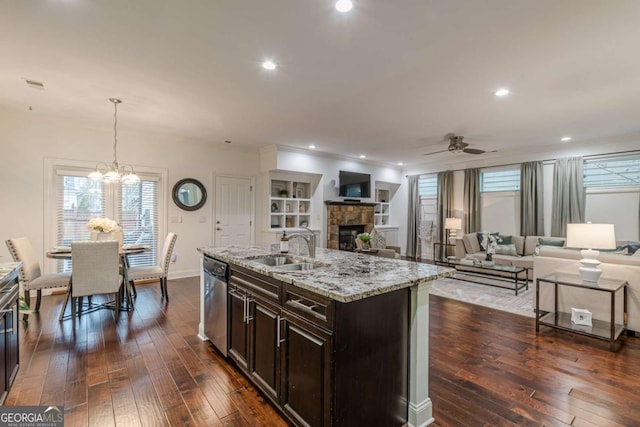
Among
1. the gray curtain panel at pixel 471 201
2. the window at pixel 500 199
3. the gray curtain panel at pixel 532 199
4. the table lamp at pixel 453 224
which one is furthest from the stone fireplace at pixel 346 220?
the gray curtain panel at pixel 532 199

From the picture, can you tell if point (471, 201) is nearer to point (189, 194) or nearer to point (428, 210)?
point (428, 210)

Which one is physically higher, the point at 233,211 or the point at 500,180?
the point at 500,180

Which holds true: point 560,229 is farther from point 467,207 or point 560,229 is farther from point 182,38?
point 182,38

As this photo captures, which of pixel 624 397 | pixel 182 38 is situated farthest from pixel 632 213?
pixel 182 38

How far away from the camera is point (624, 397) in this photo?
2092 millimetres

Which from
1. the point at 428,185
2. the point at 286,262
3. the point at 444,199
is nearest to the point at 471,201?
the point at 444,199

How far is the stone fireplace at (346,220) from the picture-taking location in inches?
286

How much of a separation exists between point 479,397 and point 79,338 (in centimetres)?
366

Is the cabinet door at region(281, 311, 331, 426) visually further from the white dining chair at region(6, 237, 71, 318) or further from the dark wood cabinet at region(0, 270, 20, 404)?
the white dining chair at region(6, 237, 71, 318)

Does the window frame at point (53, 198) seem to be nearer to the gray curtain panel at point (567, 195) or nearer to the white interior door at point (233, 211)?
the white interior door at point (233, 211)

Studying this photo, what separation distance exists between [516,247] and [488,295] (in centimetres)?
239

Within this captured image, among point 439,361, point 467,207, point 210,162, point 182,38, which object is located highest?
point 182,38

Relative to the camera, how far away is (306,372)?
164 cm

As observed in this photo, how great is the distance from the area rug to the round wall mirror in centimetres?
462
